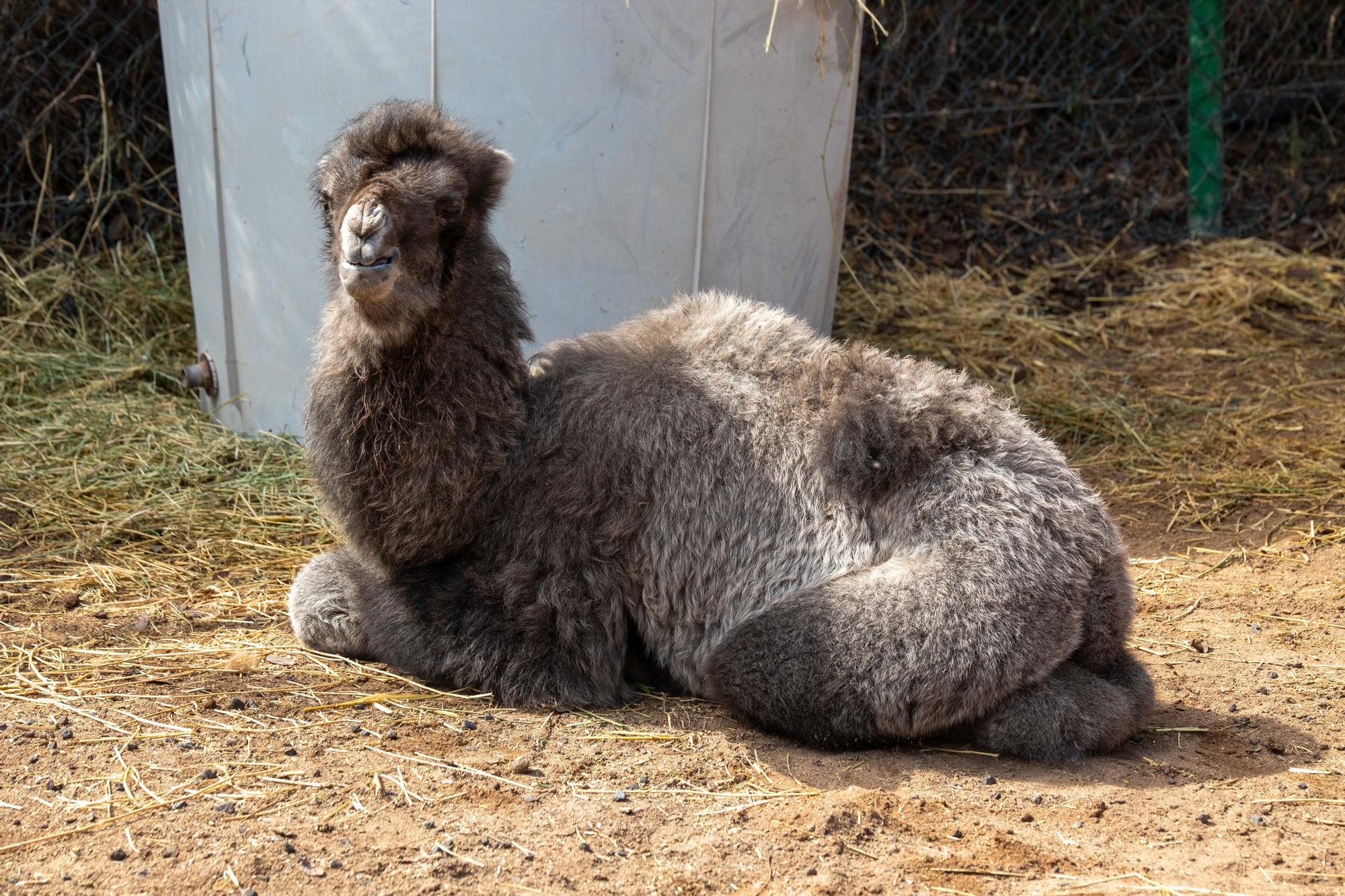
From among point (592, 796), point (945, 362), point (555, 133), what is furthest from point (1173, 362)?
point (592, 796)

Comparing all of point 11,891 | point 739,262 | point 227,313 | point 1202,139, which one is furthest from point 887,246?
point 11,891

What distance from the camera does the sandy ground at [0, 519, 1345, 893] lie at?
8.90 feet

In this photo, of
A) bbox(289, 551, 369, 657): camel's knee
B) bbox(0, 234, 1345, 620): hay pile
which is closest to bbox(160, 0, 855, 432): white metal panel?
bbox(0, 234, 1345, 620): hay pile

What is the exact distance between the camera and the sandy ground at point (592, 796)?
2.71 m

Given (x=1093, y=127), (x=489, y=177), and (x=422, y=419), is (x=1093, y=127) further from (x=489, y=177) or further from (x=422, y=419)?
(x=422, y=419)

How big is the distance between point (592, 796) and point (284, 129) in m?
3.14

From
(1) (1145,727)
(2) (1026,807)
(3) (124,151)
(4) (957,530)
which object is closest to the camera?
(2) (1026,807)

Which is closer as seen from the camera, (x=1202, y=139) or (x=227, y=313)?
(x=227, y=313)

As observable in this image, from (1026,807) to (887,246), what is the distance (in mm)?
5761

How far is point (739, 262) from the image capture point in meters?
5.34

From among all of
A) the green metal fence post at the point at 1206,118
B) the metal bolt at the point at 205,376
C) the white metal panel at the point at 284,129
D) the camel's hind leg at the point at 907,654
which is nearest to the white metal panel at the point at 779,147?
the white metal panel at the point at 284,129

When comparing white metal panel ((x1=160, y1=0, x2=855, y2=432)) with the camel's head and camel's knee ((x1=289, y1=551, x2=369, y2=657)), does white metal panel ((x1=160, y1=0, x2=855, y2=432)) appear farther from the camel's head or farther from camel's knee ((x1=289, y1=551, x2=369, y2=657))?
camel's knee ((x1=289, y1=551, x2=369, y2=657))

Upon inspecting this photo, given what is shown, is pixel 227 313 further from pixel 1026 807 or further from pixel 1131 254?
pixel 1131 254

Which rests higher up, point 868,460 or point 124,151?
point 124,151
